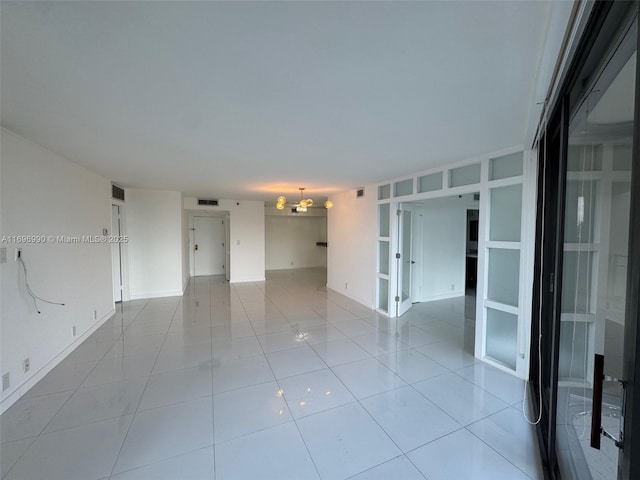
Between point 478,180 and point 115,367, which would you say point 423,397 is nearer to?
point 478,180

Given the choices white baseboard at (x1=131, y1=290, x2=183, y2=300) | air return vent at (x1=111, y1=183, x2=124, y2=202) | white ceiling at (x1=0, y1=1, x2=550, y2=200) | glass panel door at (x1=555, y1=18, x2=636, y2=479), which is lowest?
white baseboard at (x1=131, y1=290, x2=183, y2=300)

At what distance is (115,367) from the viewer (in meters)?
3.13

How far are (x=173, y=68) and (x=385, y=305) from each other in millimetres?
4913

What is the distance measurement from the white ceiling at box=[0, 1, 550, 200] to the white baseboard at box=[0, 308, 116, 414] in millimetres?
2368

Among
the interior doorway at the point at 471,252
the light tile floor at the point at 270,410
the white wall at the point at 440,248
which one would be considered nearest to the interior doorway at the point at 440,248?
the white wall at the point at 440,248

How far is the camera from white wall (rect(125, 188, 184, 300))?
242 inches

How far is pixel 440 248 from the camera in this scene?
6.19 metres

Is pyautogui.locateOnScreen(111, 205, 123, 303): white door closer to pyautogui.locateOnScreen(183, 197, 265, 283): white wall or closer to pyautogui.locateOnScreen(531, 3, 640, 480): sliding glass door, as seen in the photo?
pyautogui.locateOnScreen(183, 197, 265, 283): white wall

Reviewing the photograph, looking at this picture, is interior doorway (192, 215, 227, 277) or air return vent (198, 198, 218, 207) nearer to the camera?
air return vent (198, 198, 218, 207)

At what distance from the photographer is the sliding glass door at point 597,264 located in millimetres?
853

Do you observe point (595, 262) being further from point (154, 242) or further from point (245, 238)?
point (245, 238)

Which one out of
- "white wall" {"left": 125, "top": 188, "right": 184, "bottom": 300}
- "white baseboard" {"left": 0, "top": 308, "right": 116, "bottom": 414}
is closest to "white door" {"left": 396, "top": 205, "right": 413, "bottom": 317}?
"white baseboard" {"left": 0, "top": 308, "right": 116, "bottom": 414}

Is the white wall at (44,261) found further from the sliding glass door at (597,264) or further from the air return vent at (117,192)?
the sliding glass door at (597,264)

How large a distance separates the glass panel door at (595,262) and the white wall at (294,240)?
931cm
